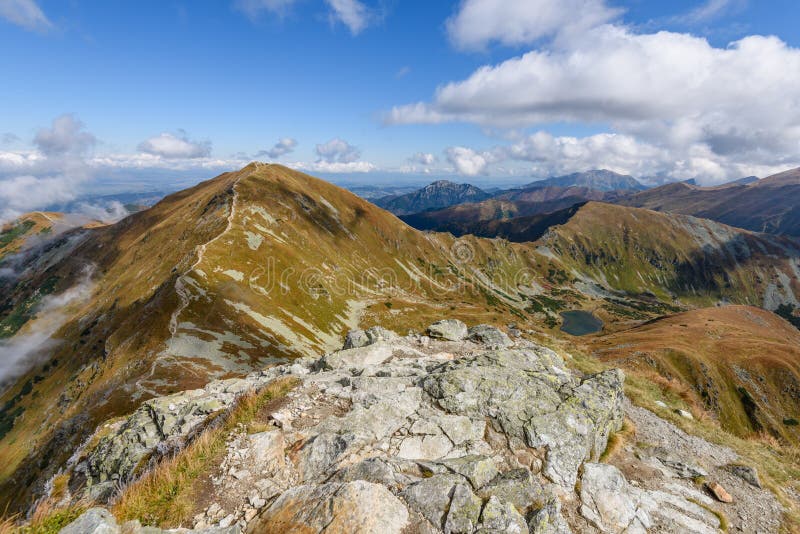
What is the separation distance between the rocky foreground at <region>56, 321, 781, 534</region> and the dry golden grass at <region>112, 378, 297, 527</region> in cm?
50

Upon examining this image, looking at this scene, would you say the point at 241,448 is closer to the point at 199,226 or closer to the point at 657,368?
the point at 657,368

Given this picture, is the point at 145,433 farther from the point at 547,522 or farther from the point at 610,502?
the point at 610,502

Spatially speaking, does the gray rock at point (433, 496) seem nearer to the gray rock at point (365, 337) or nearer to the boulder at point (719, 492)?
the boulder at point (719, 492)

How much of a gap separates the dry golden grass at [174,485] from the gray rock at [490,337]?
21649mm

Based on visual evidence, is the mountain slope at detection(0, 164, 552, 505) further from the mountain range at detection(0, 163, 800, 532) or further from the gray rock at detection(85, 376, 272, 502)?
the gray rock at detection(85, 376, 272, 502)

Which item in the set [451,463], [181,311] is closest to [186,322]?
[181,311]

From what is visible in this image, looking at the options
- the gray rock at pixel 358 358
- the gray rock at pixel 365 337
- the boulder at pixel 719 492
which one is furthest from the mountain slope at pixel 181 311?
the boulder at pixel 719 492

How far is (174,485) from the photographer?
32.8 feet

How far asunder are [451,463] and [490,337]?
2035 cm

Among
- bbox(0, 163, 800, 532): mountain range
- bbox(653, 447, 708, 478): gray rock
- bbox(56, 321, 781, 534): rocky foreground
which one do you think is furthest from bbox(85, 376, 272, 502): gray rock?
bbox(653, 447, 708, 478): gray rock

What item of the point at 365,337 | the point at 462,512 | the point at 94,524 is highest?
the point at 94,524

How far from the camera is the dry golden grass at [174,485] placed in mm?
9008

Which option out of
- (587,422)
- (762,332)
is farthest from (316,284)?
(762,332)

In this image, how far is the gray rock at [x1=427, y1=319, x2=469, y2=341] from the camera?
3262cm
